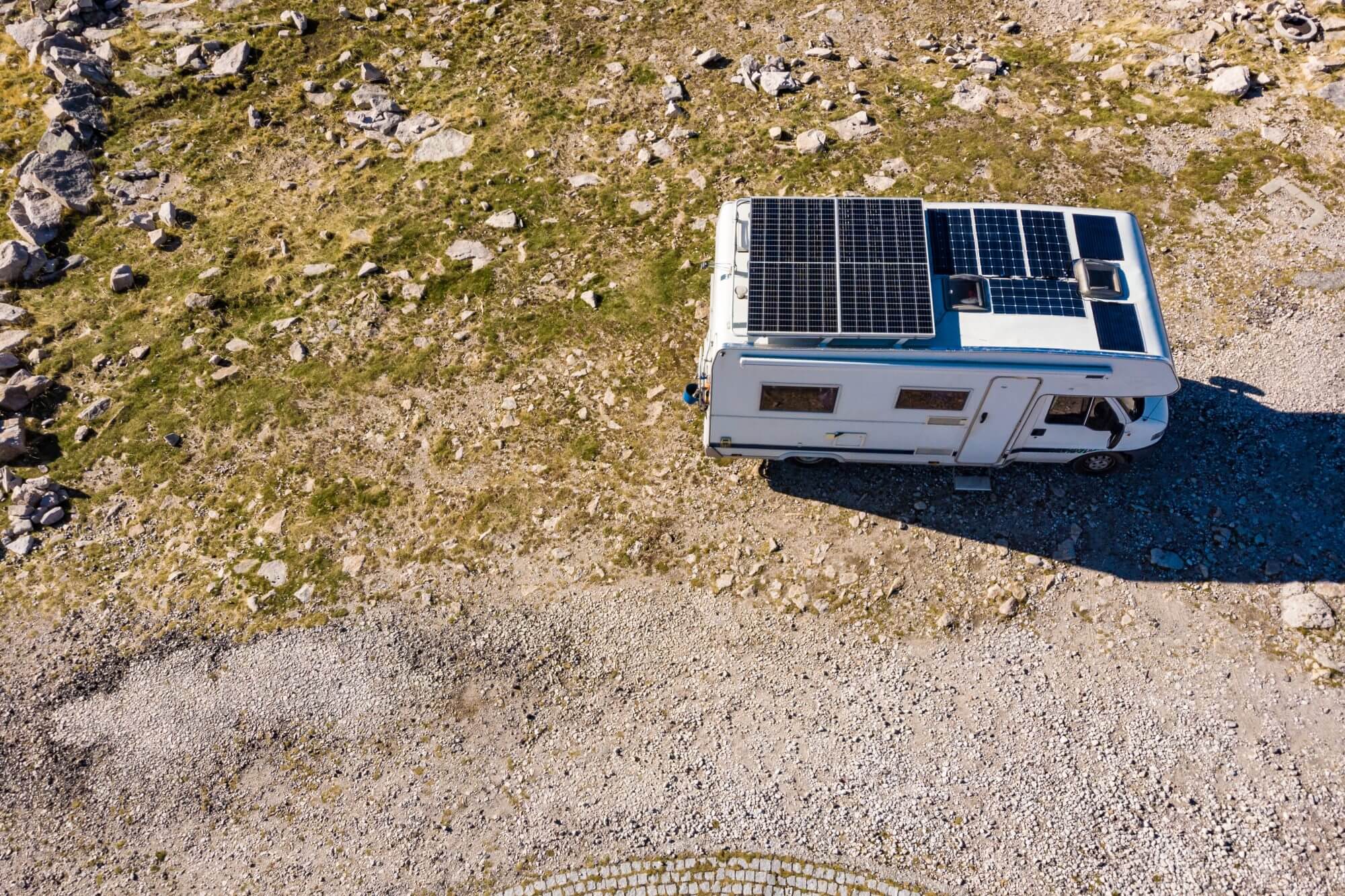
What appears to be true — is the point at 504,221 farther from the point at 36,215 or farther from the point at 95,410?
the point at 36,215

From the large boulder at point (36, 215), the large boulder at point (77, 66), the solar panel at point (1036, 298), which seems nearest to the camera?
the solar panel at point (1036, 298)

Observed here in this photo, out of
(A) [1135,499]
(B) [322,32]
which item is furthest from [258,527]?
(B) [322,32]

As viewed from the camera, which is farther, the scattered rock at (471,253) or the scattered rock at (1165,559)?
the scattered rock at (471,253)

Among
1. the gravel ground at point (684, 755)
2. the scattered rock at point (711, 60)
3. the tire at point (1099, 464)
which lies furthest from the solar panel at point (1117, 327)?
the scattered rock at point (711, 60)

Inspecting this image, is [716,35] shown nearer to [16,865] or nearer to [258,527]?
[258,527]

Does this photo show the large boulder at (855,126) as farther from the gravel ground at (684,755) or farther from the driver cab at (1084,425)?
the gravel ground at (684,755)

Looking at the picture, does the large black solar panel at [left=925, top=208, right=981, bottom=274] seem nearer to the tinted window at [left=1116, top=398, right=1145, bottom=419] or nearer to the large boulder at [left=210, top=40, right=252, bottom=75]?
the tinted window at [left=1116, top=398, right=1145, bottom=419]
